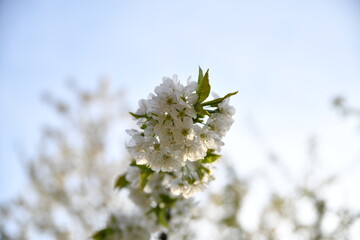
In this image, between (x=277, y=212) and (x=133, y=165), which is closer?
(x=133, y=165)

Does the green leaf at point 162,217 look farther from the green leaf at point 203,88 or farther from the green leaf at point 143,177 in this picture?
the green leaf at point 203,88

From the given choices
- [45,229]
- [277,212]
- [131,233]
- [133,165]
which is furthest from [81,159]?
[133,165]

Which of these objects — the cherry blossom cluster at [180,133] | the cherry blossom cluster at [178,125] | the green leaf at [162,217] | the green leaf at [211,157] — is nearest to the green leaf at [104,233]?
the green leaf at [162,217]

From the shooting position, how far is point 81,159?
7164 mm

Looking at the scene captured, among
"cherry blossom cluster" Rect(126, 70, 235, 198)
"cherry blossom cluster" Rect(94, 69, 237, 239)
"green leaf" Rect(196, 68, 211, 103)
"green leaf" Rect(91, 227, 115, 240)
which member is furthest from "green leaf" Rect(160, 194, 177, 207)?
"green leaf" Rect(196, 68, 211, 103)

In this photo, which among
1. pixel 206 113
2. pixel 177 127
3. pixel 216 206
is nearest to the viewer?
pixel 177 127

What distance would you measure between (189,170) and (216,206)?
455 cm

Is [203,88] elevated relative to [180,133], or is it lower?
elevated

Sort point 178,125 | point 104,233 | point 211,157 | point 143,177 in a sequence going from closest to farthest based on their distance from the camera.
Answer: point 178,125 → point 211,157 → point 143,177 → point 104,233

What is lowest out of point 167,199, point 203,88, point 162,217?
point 162,217

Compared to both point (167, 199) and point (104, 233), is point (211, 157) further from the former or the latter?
point (104, 233)

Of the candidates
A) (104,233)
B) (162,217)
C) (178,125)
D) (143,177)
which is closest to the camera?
(178,125)

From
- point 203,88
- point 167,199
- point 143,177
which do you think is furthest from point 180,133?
point 167,199

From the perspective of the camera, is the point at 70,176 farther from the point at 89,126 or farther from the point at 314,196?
the point at 314,196
